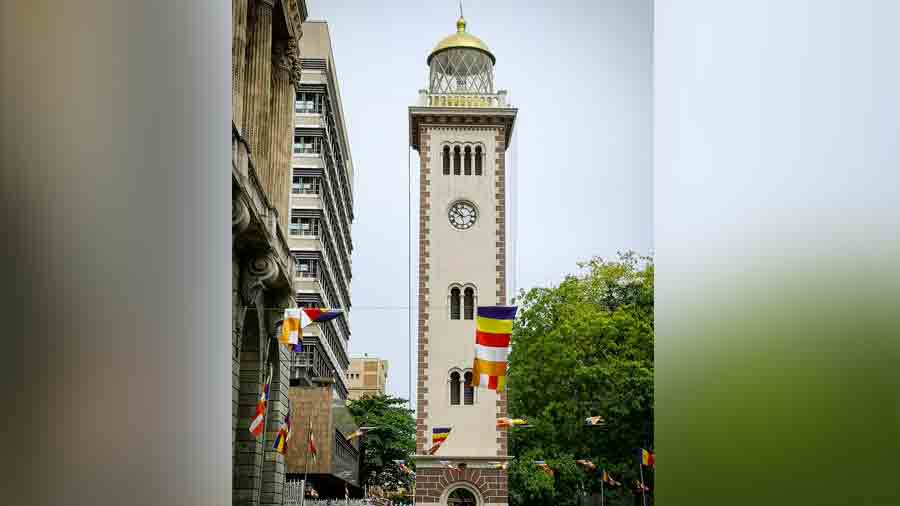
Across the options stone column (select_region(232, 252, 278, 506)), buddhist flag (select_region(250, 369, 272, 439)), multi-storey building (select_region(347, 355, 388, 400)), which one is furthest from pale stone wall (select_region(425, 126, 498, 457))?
multi-storey building (select_region(347, 355, 388, 400))

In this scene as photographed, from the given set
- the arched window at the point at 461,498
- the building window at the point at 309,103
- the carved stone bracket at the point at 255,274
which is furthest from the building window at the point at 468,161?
the carved stone bracket at the point at 255,274

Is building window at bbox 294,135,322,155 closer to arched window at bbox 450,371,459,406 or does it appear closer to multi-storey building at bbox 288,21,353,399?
multi-storey building at bbox 288,21,353,399

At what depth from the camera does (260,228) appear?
2094 centimetres

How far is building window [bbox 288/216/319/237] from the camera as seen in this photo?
60.2 m

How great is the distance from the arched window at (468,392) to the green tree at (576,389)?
9.24ft

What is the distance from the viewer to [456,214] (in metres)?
43.8

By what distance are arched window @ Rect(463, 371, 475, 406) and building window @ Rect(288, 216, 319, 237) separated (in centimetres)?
2106

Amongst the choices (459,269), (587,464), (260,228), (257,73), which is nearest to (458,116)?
(459,269)

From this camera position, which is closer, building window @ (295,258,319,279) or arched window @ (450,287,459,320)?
arched window @ (450,287,459,320)

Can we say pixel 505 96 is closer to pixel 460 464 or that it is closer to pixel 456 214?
pixel 456 214

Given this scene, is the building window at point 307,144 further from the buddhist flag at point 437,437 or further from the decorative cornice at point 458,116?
the buddhist flag at point 437,437
